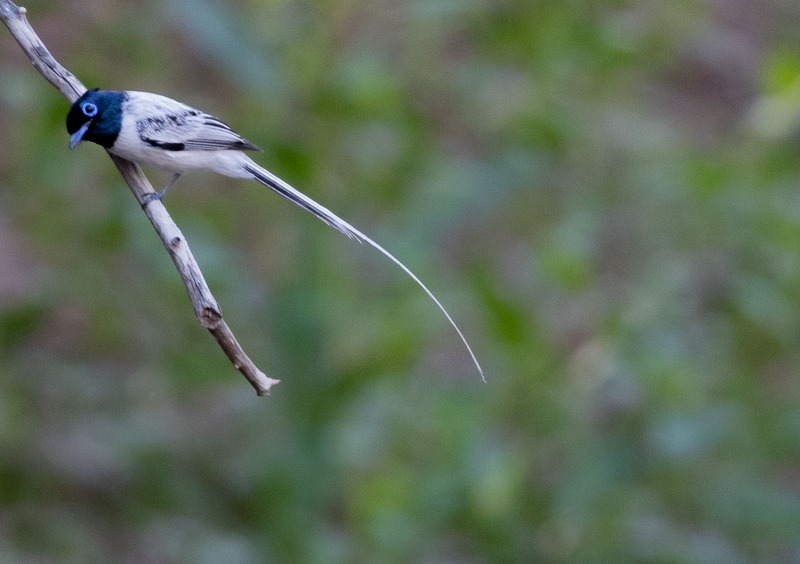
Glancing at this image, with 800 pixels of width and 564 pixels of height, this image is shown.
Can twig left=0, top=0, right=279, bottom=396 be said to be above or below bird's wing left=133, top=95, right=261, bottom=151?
below

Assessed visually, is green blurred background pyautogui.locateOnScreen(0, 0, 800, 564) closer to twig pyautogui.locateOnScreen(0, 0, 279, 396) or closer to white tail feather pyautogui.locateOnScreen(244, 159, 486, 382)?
white tail feather pyautogui.locateOnScreen(244, 159, 486, 382)

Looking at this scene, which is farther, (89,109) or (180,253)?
(89,109)

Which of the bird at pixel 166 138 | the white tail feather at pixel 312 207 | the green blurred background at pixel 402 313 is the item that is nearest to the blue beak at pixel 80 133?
the bird at pixel 166 138

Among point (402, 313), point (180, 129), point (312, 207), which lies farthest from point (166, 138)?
point (402, 313)

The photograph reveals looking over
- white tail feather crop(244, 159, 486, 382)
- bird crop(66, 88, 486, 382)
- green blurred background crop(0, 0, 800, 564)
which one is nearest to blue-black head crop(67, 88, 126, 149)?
bird crop(66, 88, 486, 382)

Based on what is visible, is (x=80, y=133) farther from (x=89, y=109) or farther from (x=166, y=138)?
(x=166, y=138)

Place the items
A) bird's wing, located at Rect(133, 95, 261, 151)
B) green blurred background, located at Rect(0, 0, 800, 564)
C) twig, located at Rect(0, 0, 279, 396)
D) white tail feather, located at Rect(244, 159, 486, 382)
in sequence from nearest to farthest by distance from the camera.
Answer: twig, located at Rect(0, 0, 279, 396)
white tail feather, located at Rect(244, 159, 486, 382)
bird's wing, located at Rect(133, 95, 261, 151)
green blurred background, located at Rect(0, 0, 800, 564)

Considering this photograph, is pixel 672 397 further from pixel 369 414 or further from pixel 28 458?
pixel 28 458

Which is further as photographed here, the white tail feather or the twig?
the white tail feather

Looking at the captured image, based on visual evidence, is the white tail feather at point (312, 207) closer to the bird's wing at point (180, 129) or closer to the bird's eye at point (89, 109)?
the bird's wing at point (180, 129)
